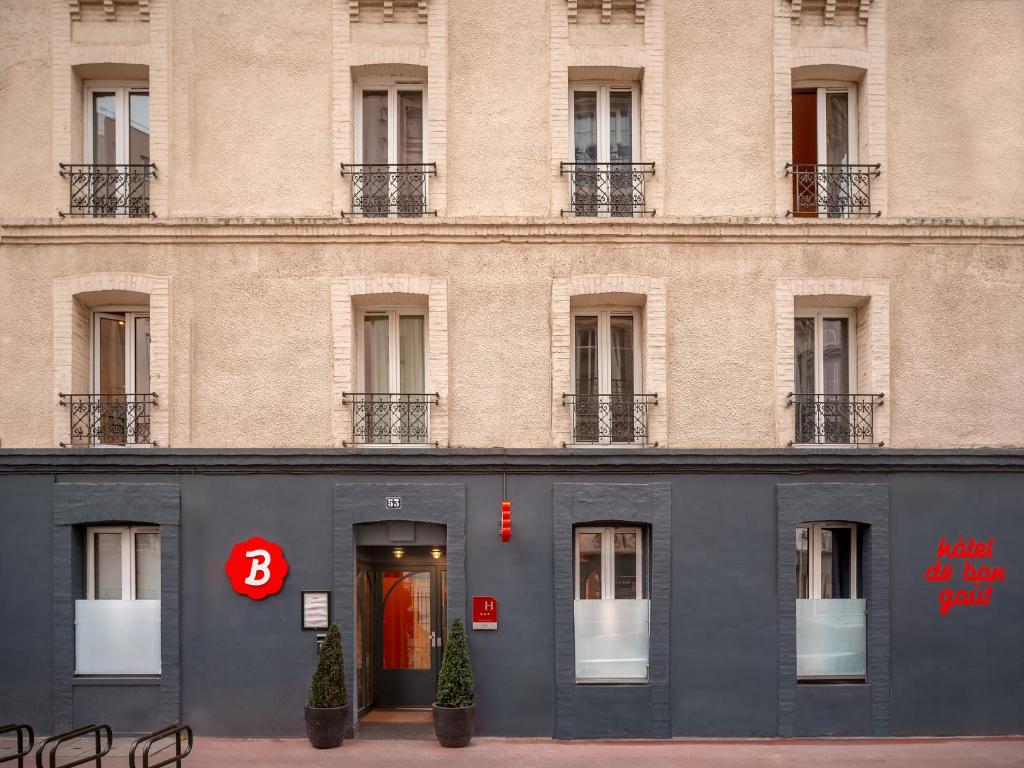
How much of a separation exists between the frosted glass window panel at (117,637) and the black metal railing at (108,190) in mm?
5857

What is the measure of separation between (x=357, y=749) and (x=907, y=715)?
7.93 meters

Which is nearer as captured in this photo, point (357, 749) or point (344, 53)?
point (357, 749)

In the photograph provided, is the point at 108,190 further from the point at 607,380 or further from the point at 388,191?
the point at 607,380

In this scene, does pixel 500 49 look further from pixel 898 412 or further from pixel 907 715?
pixel 907 715

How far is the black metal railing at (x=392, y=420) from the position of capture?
13.1 metres

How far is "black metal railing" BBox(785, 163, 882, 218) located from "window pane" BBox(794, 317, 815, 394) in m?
1.66

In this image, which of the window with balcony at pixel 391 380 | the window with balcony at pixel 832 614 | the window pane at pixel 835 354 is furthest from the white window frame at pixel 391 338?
the window with balcony at pixel 832 614

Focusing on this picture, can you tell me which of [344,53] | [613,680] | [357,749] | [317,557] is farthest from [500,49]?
[357,749]

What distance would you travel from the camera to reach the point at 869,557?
12922 millimetres

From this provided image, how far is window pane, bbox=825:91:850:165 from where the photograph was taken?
535 inches

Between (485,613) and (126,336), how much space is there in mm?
6971

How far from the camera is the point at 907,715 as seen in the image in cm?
1280

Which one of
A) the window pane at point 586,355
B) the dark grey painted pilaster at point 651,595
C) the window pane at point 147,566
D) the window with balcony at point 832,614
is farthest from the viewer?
the window pane at point 586,355

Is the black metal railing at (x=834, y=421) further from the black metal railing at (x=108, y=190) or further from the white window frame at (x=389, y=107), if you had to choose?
the black metal railing at (x=108, y=190)
